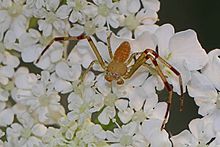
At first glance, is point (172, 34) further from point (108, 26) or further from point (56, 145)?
point (56, 145)

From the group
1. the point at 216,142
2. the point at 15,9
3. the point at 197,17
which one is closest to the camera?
the point at 216,142

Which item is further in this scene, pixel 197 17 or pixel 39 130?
pixel 197 17

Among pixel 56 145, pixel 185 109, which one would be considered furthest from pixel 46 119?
pixel 185 109

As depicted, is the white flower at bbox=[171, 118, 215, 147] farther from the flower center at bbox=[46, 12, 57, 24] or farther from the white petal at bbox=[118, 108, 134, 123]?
the flower center at bbox=[46, 12, 57, 24]

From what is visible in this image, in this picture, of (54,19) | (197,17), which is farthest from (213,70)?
(197,17)

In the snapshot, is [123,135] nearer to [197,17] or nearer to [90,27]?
[90,27]

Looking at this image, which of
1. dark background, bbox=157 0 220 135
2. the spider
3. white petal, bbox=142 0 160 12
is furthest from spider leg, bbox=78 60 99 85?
dark background, bbox=157 0 220 135

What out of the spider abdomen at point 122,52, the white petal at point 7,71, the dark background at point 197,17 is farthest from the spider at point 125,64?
the dark background at point 197,17
